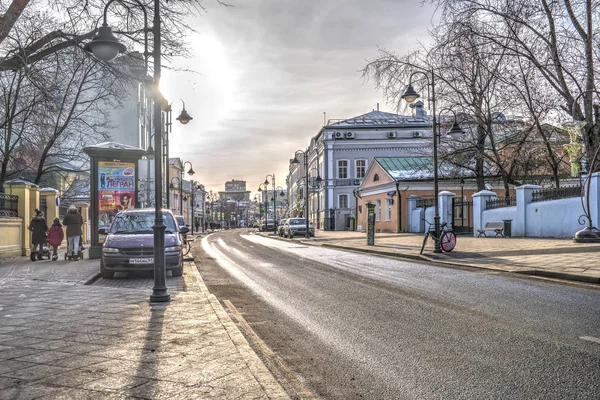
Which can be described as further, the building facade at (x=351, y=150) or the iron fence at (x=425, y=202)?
the building facade at (x=351, y=150)

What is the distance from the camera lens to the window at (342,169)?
66.4 meters

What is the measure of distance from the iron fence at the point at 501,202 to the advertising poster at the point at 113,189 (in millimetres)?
18288

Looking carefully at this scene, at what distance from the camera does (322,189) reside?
6894 centimetres

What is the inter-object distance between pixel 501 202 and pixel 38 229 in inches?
855

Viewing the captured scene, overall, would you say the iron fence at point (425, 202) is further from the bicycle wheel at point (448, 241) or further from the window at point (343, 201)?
the window at point (343, 201)

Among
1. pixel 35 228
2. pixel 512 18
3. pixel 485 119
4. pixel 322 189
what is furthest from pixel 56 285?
Result: pixel 322 189

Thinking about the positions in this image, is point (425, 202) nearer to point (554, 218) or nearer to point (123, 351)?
point (554, 218)

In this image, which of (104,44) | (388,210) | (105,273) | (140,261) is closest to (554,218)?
(140,261)

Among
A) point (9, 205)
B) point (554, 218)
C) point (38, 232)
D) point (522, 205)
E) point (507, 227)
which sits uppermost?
point (9, 205)

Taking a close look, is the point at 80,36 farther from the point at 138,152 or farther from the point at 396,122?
the point at 396,122

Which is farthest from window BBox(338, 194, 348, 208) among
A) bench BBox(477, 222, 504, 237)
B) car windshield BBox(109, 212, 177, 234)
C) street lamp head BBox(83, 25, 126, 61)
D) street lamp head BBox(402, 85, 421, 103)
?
street lamp head BBox(83, 25, 126, 61)

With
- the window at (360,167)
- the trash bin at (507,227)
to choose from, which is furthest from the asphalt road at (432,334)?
the window at (360,167)

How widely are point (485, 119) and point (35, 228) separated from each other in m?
22.0

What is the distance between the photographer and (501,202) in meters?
28.3
